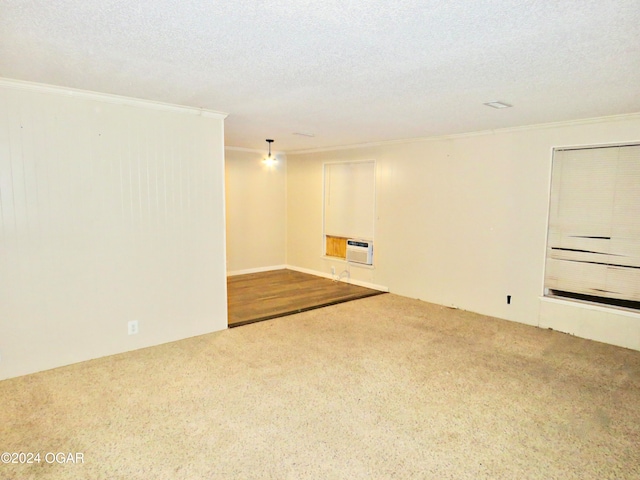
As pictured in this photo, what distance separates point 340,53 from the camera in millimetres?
2312

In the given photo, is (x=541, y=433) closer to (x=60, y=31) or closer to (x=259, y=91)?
(x=259, y=91)

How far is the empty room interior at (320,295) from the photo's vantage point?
211 cm

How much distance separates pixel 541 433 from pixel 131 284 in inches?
137

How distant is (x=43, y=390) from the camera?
2906 millimetres

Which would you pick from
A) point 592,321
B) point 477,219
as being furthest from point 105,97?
point 592,321

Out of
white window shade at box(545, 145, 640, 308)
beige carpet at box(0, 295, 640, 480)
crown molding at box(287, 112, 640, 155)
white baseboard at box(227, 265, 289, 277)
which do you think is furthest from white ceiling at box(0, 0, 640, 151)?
white baseboard at box(227, 265, 289, 277)

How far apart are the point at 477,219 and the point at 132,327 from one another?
4163 mm

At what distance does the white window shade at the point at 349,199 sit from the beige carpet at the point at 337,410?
2.67m

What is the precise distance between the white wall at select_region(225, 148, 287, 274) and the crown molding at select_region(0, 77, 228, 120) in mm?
3116

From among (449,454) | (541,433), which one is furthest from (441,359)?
(449,454)

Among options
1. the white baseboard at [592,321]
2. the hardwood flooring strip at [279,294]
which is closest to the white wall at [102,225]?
the hardwood flooring strip at [279,294]

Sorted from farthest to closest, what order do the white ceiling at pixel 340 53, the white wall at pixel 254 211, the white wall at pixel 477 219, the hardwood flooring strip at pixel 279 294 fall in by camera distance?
1. the white wall at pixel 254 211
2. the hardwood flooring strip at pixel 279 294
3. the white wall at pixel 477 219
4. the white ceiling at pixel 340 53

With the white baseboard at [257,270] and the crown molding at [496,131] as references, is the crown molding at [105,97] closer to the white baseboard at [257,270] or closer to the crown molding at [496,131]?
the crown molding at [496,131]

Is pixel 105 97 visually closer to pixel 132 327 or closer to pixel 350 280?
A: pixel 132 327
